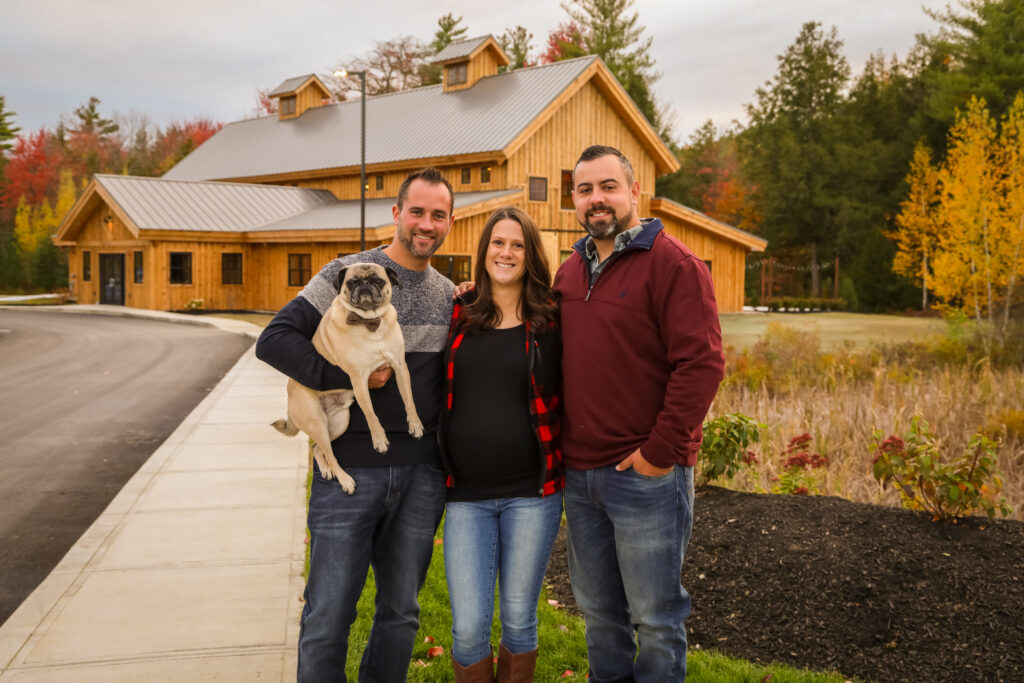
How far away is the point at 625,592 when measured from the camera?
3547 mm

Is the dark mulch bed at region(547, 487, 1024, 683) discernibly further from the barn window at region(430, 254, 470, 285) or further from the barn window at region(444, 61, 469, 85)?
the barn window at region(444, 61, 469, 85)

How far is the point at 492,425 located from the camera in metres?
3.32

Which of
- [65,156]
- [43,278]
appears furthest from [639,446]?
[65,156]

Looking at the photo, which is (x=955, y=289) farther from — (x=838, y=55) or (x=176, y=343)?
(x=838, y=55)

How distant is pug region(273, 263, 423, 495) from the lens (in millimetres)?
3121

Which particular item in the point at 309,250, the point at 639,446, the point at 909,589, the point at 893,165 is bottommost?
the point at 909,589

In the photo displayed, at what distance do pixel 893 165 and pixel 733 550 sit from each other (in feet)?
144

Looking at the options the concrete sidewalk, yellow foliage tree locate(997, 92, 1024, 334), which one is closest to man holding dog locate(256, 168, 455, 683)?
the concrete sidewalk

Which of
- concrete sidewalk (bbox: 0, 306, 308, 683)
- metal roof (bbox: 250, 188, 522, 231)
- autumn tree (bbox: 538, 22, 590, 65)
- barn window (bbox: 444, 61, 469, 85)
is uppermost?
autumn tree (bbox: 538, 22, 590, 65)

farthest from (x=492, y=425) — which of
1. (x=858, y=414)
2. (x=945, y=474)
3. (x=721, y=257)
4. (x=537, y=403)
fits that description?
(x=721, y=257)

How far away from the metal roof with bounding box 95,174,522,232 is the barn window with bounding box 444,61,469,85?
6.33m

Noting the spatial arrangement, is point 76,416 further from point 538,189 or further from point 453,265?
point 538,189

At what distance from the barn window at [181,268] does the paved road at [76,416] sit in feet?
25.4

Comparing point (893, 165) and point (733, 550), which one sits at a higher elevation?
point (893, 165)
